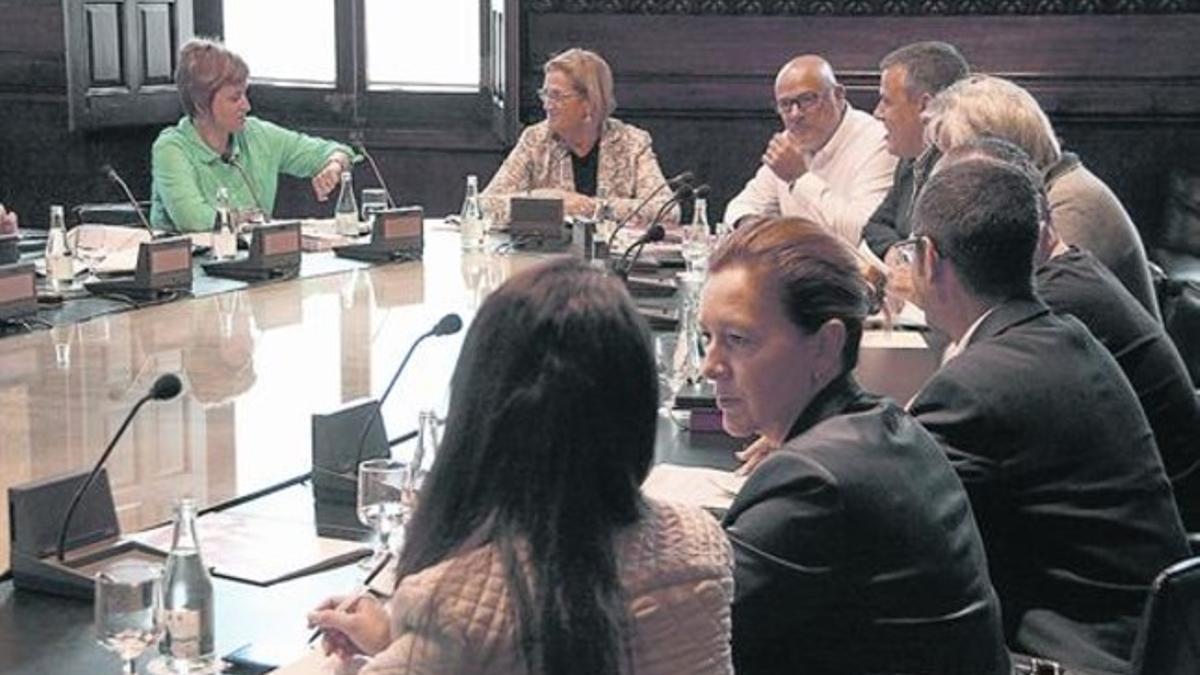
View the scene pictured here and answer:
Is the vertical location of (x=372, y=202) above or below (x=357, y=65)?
below

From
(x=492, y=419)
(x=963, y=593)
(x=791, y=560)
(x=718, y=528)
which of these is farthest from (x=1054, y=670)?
(x=492, y=419)

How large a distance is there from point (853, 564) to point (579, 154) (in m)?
4.01

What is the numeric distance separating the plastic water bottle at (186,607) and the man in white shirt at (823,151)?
3.45 meters

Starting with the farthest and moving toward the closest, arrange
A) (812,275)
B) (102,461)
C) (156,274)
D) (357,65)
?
1. (357,65)
2. (156,274)
3. (102,461)
4. (812,275)

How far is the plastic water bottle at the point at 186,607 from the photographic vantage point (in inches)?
71.9

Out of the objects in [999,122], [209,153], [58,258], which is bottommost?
[58,258]

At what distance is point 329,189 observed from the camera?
5.65 metres

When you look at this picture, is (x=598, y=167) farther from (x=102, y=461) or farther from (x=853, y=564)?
(x=853, y=564)

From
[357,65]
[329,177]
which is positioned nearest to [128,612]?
[329,177]

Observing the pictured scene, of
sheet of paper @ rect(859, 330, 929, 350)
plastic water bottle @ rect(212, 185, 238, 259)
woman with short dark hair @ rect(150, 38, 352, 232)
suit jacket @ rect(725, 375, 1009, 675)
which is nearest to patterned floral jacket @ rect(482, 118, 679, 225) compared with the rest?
woman with short dark hair @ rect(150, 38, 352, 232)

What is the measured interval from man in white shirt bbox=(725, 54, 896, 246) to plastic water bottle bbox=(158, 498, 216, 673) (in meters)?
3.45

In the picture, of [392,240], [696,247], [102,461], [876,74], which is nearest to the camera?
[102,461]

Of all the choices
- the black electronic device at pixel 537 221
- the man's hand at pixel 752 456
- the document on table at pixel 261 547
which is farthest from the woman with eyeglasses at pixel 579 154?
the document on table at pixel 261 547

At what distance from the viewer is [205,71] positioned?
5320mm
